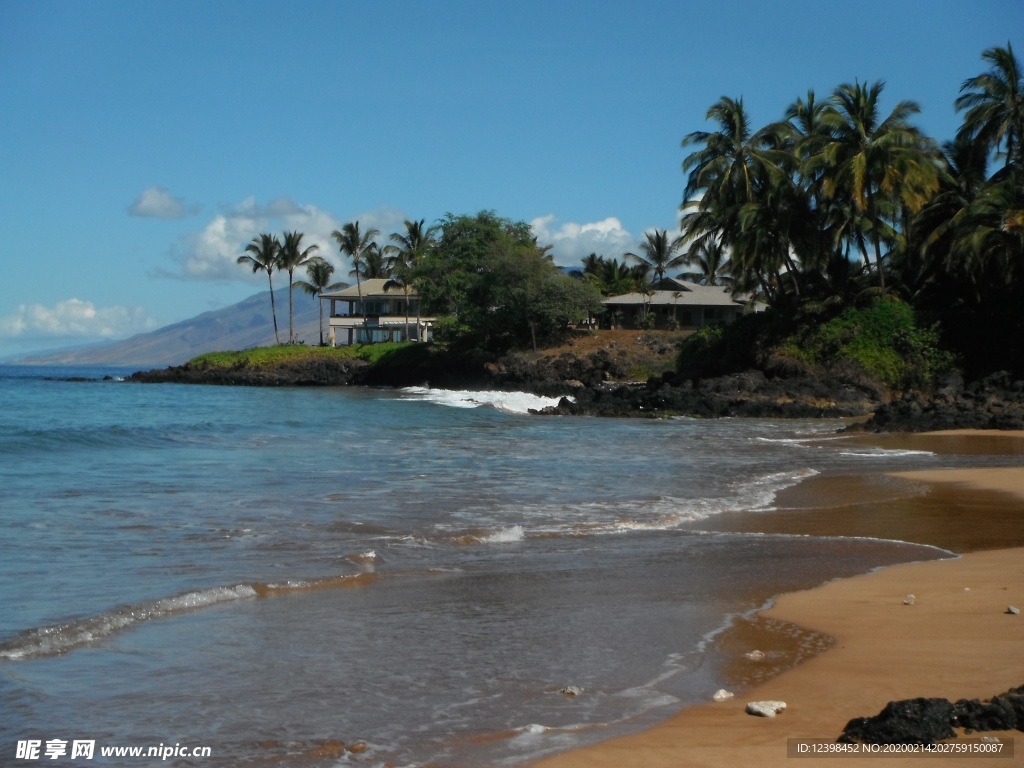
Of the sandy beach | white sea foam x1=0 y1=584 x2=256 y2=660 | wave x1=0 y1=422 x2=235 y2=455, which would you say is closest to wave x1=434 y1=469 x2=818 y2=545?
white sea foam x1=0 y1=584 x2=256 y2=660

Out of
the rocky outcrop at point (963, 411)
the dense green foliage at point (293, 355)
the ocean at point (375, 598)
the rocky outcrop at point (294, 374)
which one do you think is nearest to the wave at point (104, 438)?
the ocean at point (375, 598)

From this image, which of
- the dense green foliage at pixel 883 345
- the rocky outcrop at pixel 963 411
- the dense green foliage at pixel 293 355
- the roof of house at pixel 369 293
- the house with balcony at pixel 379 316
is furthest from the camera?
the roof of house at pixel 369 293

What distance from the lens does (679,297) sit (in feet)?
213

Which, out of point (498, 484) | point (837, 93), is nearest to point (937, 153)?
point (837, 93)

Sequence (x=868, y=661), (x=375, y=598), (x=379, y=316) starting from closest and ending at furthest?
(x=868, y=661) → (x=375, y=598) → (x=379, y=316)

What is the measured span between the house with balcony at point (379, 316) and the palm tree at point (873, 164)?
44559 millimetres

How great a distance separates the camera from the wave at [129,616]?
256 inches

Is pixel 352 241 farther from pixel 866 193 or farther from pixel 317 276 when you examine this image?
pixel 866 193

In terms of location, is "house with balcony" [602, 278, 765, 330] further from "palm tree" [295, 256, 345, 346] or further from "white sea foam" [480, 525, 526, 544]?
"white sea foam" [480, 525, 526, 544]

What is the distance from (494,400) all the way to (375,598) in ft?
119

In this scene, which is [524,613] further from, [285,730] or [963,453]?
[963,453]

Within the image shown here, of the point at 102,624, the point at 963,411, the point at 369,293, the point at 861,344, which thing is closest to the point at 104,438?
the point at 102,624

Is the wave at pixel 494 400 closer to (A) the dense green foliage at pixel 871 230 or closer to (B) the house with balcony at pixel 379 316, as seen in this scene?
(A) the dense green foliage at pixel 871 230

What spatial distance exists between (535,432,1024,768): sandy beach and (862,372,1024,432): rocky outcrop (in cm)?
1676
